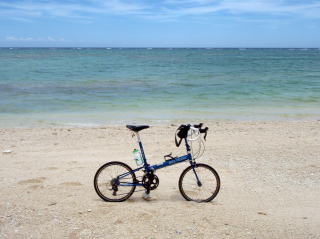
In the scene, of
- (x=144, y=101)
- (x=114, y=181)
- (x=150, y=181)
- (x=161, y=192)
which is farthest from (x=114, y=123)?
(x=150, y=181)

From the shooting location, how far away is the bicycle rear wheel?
555cm

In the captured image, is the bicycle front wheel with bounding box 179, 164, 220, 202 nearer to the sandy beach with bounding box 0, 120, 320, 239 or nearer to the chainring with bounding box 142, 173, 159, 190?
the sandy beach with bounding box 0, 120, 320, 239

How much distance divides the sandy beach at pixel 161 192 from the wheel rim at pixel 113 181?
15 centimetres

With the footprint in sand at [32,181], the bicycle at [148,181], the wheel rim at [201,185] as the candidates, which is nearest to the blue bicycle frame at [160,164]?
the bicycle at [148,181]

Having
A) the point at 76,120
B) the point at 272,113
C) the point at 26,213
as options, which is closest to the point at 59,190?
the point at 26,213

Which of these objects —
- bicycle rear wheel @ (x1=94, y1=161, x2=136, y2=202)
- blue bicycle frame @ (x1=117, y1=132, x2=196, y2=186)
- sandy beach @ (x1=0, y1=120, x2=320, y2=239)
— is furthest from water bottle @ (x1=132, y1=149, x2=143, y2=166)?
sandy beach @ (x1=0, y1=120, x2=320, y2=239)

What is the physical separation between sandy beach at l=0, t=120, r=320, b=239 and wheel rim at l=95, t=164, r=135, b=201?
0.49 feet

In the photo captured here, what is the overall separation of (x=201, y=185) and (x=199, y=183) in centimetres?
5

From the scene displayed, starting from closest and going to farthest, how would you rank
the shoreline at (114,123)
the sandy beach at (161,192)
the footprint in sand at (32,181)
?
the sandy beach at (161,192) < the footprint in sand at (32,181) < the shoreline at (114,123)

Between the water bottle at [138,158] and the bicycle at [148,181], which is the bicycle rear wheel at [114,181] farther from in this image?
the water bottle at [138,158]

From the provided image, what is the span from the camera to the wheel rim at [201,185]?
18.4 ft

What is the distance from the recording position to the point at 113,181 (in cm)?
556

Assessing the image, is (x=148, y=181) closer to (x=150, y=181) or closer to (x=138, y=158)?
(x=150, y=181)

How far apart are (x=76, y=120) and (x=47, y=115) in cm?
168
